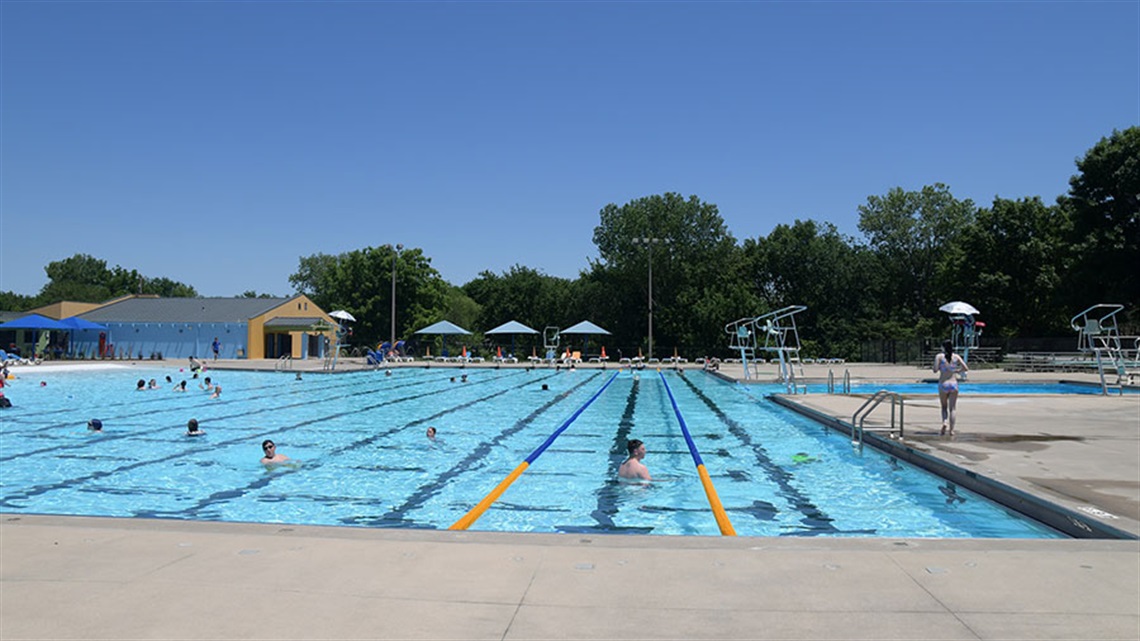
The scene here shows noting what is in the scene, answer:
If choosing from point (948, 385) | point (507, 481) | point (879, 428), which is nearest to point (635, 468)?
point (507, 481)

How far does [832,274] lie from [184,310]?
43.0 meters

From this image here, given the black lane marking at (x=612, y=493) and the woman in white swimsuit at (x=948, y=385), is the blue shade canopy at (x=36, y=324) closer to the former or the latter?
the black lane marking at (x=612, y=493)

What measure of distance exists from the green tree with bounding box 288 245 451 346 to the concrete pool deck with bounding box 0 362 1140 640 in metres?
53.1

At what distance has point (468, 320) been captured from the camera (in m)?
70.9

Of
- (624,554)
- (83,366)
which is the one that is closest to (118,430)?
(624,554)

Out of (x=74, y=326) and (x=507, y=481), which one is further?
(x=74, y=326)

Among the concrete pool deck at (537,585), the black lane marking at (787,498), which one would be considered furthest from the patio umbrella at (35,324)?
the concrete pool deck at (537,585)

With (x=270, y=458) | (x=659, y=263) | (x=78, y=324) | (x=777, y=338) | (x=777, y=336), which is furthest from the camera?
(x=659, y=263)

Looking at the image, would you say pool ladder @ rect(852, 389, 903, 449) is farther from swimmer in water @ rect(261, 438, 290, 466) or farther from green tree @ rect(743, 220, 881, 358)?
green tree @ rect(743, 220, 881, 358)

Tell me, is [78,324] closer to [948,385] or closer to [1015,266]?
[948,385]

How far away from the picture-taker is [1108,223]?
37406 millimetres

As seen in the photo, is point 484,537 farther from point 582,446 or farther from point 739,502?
point 582,446

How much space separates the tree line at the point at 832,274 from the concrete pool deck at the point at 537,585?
3848 cm

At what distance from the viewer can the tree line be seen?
37.8 m
